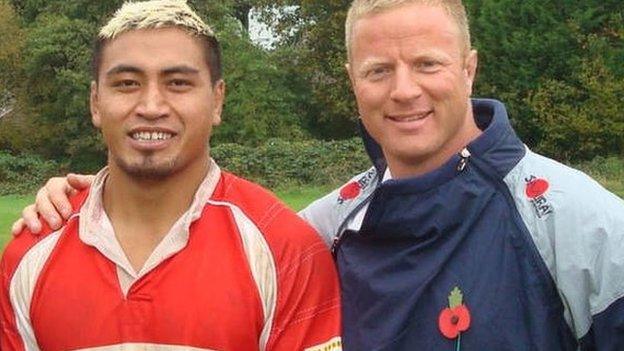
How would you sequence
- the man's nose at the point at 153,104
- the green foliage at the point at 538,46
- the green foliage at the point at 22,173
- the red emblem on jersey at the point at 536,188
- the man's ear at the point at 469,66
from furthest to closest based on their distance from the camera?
the green foliage at the point at 22,173
the green foliage at the point at 538,46
the man's ear at the point at 469,66
the man's nose at the point at 153,104
the red emblem on jersey at the point at 536,188

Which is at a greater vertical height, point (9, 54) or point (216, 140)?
point (9, 54)

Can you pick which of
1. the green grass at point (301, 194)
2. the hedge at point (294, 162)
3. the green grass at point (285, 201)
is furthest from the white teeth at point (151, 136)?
the hedge at point (294, 162)

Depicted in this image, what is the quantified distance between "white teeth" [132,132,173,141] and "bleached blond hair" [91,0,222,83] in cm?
27

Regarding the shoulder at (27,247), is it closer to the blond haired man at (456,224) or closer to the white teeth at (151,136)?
the white teeth at (151,136)

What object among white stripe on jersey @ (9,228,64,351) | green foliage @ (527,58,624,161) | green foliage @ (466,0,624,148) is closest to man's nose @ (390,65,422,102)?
white stripe on jersey @ (9,228,64,351)

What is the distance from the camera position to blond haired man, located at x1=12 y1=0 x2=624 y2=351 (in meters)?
3.32

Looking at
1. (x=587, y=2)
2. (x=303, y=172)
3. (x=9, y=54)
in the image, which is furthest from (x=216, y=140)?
(x=587, y=2)

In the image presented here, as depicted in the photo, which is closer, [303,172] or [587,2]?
[303,172]

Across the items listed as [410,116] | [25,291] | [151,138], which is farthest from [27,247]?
[410,116]

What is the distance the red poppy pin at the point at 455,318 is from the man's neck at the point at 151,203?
34.5 inches

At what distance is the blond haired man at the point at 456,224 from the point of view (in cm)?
332

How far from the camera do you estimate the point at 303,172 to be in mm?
33375

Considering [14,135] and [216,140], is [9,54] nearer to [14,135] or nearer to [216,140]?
[14,135]

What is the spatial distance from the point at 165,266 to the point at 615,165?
2928 cm
